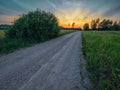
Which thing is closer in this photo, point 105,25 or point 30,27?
point 30,27

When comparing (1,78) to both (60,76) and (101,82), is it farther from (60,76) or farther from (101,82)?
(101,82)

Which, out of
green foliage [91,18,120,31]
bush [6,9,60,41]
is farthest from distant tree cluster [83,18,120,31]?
bush [6,9,60,41]

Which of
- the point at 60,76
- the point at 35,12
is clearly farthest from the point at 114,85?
the point at 35,12

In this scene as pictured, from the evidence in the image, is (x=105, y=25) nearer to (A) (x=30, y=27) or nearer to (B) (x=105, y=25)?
(B) (x=105, y=25)

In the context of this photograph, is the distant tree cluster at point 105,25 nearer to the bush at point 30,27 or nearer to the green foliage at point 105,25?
the green foliage at point 105,25

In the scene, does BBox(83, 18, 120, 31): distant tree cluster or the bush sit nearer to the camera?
the bush

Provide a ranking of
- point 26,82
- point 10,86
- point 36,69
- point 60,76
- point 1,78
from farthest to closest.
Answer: point 36,69
point 60,76
point 1,78
point 26,82
point 10,86

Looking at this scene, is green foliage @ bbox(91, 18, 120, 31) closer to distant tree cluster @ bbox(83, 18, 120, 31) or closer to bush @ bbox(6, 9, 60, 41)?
distant tree cluster @ bbox(83, 18, 120, 31)

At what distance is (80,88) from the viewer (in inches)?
175

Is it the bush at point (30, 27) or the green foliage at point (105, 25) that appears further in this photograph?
the green foliage at point (105, 25)

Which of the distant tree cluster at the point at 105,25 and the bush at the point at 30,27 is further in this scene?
the distant tree cluster at the point at 105,25

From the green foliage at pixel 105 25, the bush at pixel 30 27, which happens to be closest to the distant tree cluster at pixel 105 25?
the green foliage at pixel 105 25

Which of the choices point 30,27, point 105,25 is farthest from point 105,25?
point 30,27

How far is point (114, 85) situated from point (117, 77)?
2.25 feet
